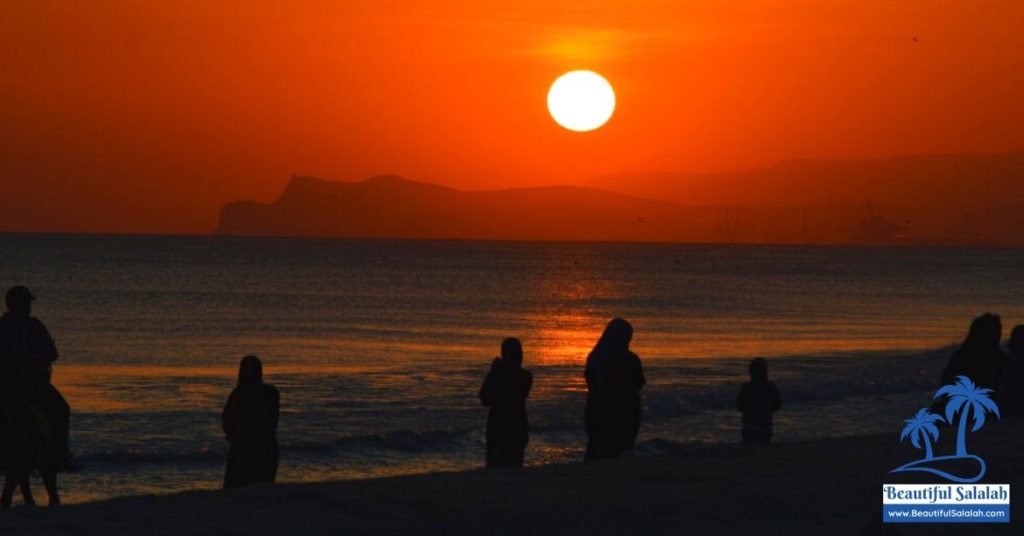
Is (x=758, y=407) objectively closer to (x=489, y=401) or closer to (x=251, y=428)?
(x=489, y=401)

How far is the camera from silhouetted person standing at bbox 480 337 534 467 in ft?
36.8

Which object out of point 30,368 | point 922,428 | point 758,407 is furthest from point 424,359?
point 30,368

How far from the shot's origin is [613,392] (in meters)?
11.4

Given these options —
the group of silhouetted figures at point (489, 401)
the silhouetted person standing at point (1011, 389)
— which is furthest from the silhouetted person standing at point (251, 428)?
the silhouetted person standing at point (1011, 389)

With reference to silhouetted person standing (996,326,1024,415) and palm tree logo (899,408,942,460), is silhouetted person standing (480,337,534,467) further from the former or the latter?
silhouetted person standing (996,326,1024,415)

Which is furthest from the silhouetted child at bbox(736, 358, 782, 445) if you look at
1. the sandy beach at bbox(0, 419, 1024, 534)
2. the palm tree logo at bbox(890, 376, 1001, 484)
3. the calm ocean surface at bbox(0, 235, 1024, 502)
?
the calm ocean surface at bbox(0, 235, 1024, 502)

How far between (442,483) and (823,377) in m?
22.3

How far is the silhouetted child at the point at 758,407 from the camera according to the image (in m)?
13.4

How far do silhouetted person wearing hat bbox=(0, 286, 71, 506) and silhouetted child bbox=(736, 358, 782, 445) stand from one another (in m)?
6.64

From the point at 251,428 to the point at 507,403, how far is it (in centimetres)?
229

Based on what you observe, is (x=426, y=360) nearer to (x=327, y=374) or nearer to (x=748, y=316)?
(x=327, y=374)

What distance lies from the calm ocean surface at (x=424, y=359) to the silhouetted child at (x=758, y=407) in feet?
15.5

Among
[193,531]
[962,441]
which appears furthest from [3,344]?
[962,441]

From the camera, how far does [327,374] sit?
31.7 metres
